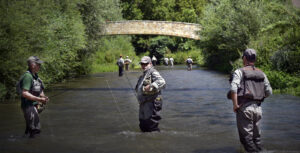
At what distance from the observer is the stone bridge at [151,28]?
170 feet

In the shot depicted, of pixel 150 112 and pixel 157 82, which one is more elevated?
pixel 157 82

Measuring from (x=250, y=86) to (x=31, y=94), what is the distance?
13.7 ft

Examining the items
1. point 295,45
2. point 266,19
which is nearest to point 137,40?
point 266,19

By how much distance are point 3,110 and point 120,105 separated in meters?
4.16

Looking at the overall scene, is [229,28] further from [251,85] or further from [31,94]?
[251,85]

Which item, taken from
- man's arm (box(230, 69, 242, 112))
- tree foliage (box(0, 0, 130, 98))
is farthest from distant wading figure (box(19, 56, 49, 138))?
tree foliage (box(0, 0, 130, 98))

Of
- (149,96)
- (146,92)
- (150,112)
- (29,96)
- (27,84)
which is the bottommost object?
(150,112)

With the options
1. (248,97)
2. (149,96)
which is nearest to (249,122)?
(248,97)

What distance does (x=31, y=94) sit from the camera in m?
8.87

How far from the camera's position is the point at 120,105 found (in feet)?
56.2

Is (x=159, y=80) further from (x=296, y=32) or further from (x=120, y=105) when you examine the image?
(x=296, y=32)

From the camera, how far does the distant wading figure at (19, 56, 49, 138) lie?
8.71m

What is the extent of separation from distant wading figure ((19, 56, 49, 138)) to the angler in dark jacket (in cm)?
372

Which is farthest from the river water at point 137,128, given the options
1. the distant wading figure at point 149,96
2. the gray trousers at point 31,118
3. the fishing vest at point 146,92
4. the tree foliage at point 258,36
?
the tree foliage at point 258,36
